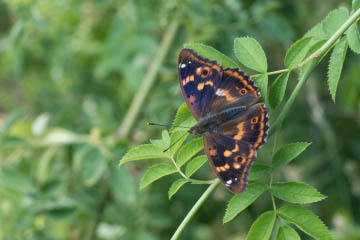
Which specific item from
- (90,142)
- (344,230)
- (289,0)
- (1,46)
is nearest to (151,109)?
(90,142)

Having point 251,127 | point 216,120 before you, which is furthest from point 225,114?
point 251,127

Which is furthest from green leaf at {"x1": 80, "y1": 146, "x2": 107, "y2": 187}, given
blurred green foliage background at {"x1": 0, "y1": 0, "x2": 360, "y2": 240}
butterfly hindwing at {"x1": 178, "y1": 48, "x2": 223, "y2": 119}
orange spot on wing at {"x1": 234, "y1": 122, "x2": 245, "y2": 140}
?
orange spot on wing at {"x1": 234, "y1": 122, "x2": 245, "y2": 140}

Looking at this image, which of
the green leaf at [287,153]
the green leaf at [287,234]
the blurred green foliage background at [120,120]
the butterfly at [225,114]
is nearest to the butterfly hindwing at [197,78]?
the butterfly at [225,114]

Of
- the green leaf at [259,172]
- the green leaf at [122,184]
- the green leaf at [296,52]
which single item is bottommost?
the green leaf at [122,184]

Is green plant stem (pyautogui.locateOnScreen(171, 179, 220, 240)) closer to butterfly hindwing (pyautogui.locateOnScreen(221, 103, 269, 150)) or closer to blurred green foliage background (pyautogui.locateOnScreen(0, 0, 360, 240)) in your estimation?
butterfly hindwing (pyautogui.locateOnScreen(221, 103, 269, 150))

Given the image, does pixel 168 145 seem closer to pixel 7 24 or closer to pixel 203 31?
pixel 203 31

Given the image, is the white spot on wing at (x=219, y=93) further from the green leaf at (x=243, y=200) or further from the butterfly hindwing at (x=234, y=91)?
the green leaf at (x=243, y=200)

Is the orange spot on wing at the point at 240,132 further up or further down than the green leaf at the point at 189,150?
further down
